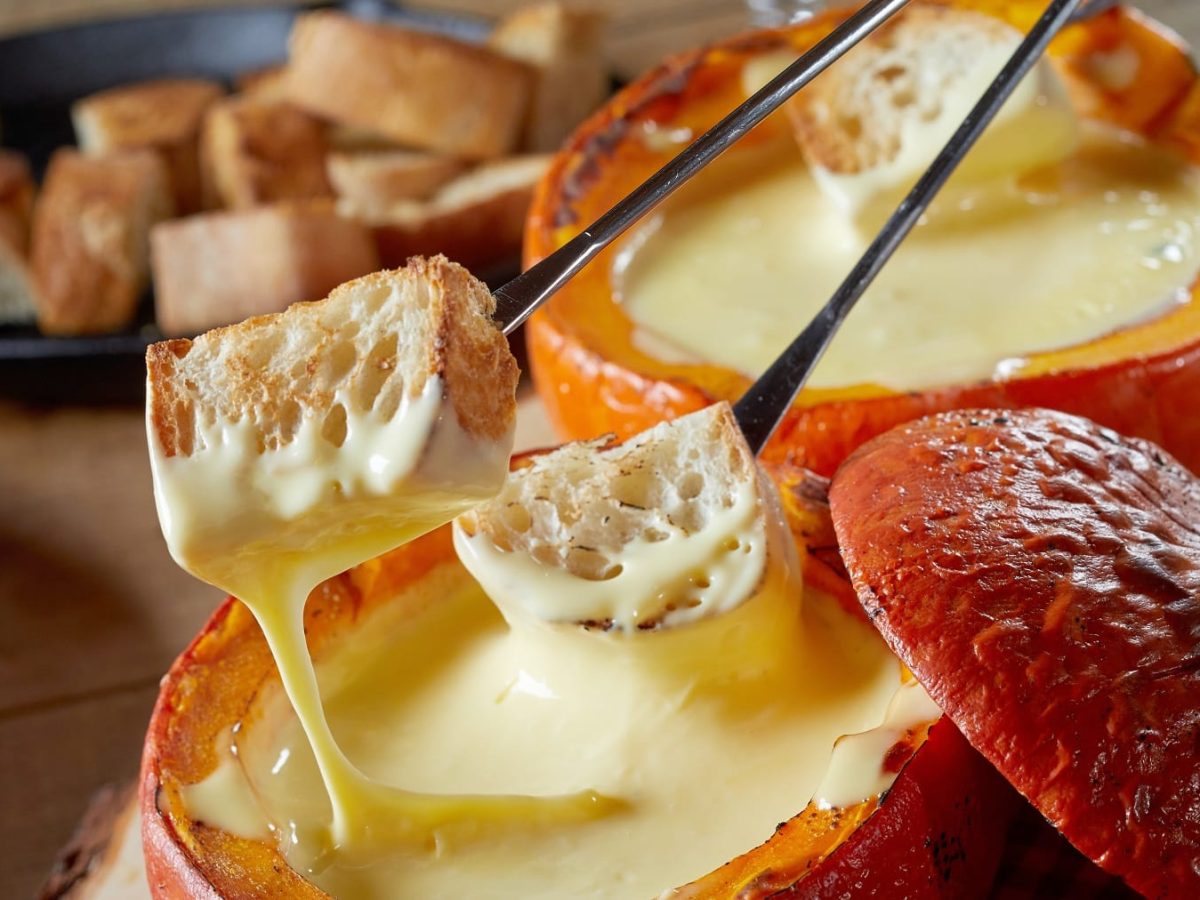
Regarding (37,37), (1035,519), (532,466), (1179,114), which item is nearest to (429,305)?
(532,466)

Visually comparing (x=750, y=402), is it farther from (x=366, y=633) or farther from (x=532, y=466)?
(x=366, y=633)

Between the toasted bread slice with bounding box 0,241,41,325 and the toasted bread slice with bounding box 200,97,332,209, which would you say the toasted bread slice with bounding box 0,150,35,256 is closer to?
the toasted bread slice with bounding box 0,241,41,325

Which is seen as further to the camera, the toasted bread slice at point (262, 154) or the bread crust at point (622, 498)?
the toasted bread slice at point (262, 154)

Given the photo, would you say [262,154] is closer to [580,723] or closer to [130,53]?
[130,53]

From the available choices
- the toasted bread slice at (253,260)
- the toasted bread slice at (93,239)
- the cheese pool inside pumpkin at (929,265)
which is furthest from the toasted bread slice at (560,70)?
the cheese pool inside pumpkin at (929,265)

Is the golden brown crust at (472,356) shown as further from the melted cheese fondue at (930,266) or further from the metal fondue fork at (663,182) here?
the melted cheese fondue at (930,266)

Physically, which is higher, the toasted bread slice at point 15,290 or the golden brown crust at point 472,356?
the golden brown crust at point 472,356

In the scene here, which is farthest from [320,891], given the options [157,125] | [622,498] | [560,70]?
[157,125]
